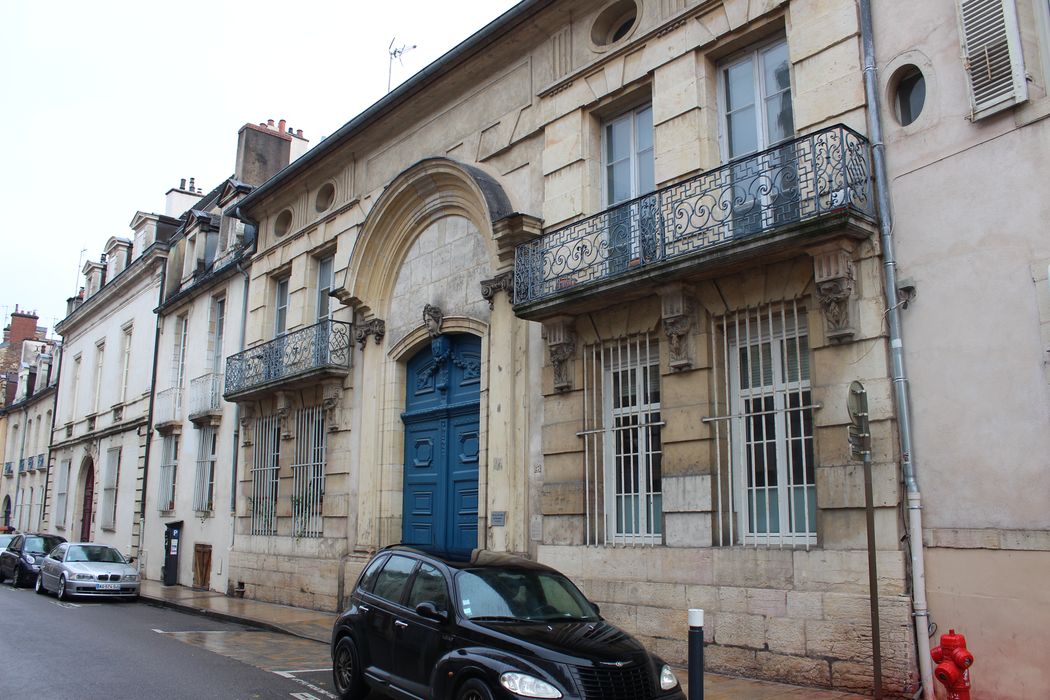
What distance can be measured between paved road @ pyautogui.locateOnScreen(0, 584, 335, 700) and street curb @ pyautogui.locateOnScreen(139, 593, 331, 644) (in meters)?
0.14

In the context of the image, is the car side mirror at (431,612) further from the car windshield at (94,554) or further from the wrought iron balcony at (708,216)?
the car windshield at (94,554)

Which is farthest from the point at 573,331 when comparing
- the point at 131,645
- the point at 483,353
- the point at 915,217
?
Answer: the point at 131,645

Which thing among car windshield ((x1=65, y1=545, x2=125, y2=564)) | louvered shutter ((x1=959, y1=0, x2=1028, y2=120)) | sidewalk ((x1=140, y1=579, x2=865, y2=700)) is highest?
louvered shutter ((x1=959, y1=0, x2=1028, y2=120))

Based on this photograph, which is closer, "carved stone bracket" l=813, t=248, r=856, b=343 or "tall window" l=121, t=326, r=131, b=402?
"carved stone bracket" l=813, t=248, r=856, b=343

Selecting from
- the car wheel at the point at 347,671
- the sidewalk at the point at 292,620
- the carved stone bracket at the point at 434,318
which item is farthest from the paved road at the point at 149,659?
the carved stone bracket at the point at 434,318

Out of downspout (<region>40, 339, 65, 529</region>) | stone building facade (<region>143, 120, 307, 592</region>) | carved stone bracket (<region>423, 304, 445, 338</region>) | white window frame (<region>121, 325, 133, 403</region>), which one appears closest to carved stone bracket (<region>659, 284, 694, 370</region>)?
carved stone bracket (<region>423, 304, 445, 338</region>)

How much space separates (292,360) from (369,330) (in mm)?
2053

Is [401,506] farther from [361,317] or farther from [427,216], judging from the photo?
[427,216]

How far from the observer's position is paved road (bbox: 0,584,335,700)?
25.4ft

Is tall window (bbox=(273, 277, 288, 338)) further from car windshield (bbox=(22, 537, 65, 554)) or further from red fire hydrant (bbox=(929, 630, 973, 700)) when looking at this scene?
red fire hydrant (bbox=(929, 630, 973, 700))

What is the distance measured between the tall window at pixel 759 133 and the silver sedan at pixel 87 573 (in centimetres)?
1385

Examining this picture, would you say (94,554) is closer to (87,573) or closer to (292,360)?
(87,573)

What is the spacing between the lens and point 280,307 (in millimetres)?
17703

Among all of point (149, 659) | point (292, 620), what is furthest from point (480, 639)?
point (292, 620)
